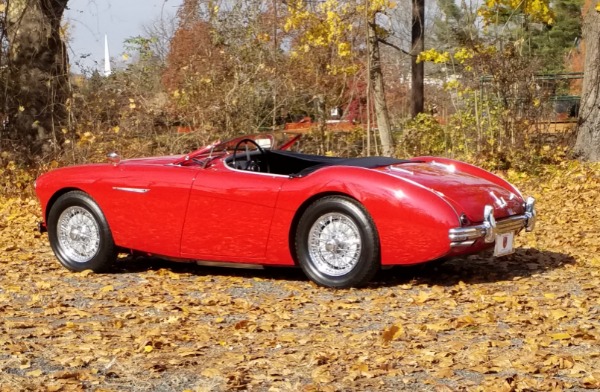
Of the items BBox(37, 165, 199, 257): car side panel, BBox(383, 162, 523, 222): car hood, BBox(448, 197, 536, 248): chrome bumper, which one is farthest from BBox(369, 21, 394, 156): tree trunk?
BBox(448, 197, 536, 248): chrome bumper

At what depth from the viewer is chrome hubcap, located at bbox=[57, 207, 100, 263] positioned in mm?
8281

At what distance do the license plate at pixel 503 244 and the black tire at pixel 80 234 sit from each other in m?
3.15

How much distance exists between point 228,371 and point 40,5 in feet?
38.6

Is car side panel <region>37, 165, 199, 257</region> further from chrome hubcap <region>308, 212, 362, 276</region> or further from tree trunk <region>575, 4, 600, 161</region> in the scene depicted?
tree trunk <region>575, 4, 600, 161</region>

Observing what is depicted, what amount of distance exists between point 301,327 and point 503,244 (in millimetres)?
1982

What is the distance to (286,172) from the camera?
8375mm

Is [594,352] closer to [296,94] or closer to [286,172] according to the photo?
[286,172]

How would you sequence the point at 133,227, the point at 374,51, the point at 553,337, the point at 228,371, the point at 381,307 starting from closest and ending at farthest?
1. the point at 228,371
2. the point at 553,337
3. the point at 381,307
4. the point at 133,227
5. the point at 374,51

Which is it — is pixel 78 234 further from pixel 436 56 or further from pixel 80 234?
pixel 436 56

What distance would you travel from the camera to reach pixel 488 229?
7.00m

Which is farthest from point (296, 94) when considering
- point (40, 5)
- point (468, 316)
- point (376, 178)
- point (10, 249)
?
point (468, 316)

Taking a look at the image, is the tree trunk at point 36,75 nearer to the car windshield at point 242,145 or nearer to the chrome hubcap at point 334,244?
the car windshield at point 242,145

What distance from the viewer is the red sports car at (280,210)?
6.98 m

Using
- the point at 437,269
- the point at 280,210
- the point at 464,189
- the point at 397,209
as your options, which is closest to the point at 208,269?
the point at 280,210
